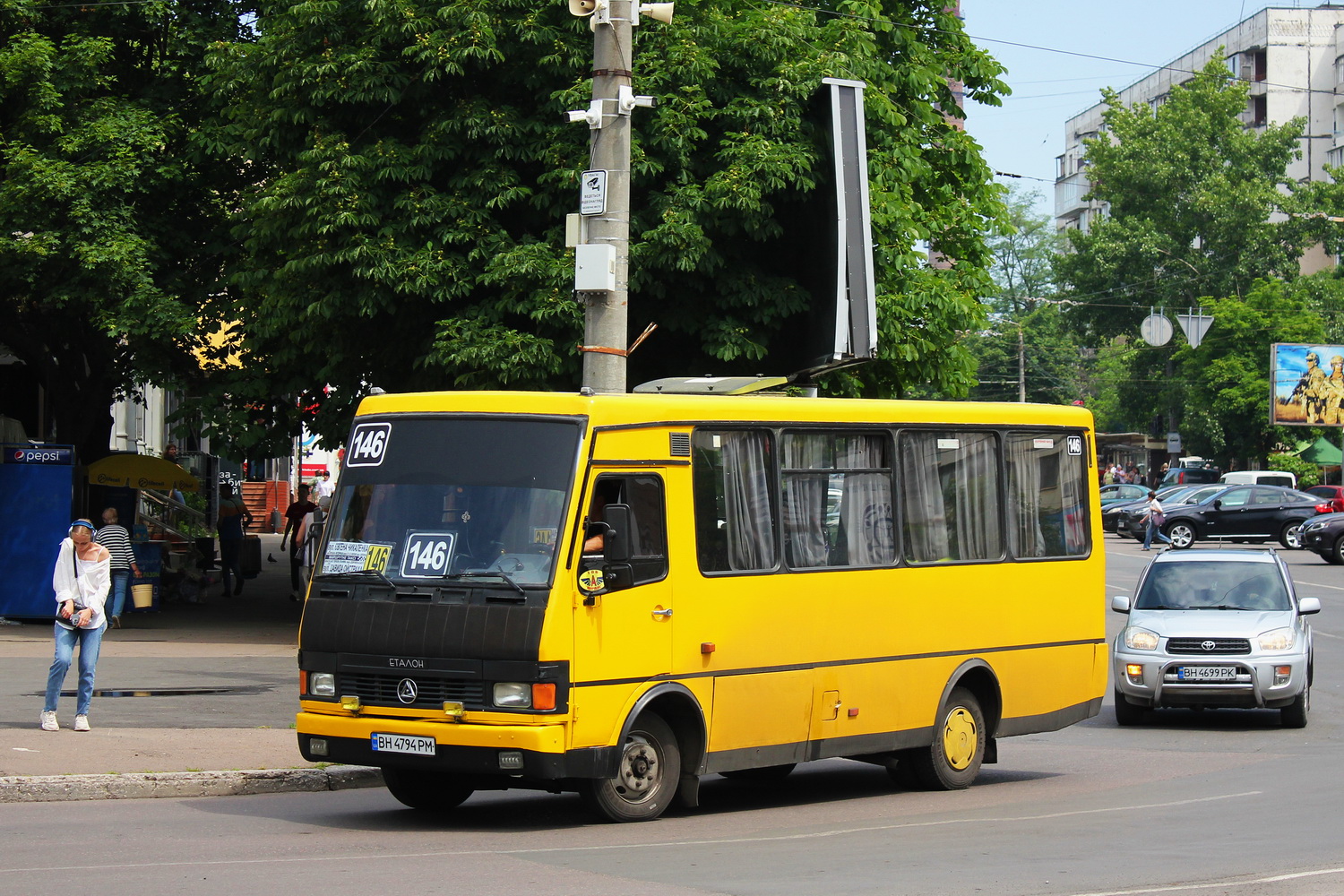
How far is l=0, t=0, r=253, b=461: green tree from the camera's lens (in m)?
22.7

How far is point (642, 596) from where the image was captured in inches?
394

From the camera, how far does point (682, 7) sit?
20.2 meters

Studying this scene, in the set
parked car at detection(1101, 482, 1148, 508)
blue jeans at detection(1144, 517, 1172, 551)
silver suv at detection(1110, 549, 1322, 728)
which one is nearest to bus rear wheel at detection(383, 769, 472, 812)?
silver suv at detection(1110, 549, 1322, 728)

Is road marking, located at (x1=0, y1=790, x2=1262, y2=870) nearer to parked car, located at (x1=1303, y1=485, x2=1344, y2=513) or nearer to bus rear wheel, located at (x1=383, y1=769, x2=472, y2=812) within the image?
bus rear wheel, located at (x1=383, y1=769, x2=472, y2=812)

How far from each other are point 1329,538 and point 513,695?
3617 centimetres

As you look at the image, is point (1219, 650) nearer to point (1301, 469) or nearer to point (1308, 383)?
point (1308, 383)

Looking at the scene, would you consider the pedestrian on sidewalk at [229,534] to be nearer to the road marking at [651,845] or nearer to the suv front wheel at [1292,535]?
the road marking at [651,845]

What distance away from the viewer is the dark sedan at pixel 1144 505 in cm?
4970

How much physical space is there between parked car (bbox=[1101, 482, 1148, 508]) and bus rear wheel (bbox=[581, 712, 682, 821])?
51228 millimetres

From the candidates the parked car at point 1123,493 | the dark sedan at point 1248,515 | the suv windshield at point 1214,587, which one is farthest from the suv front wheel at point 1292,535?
the suv windshield at point 1214,587

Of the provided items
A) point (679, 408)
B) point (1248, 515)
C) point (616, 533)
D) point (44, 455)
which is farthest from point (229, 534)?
point (1248, 515)

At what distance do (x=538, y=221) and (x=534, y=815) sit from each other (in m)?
11.2

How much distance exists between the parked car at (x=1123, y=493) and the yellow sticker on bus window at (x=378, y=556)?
52060mm

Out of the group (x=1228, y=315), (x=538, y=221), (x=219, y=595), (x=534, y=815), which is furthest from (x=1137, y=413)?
(x=534, y=815)
